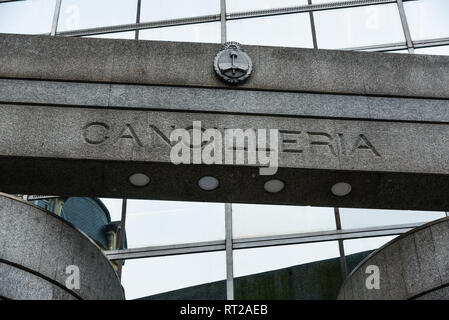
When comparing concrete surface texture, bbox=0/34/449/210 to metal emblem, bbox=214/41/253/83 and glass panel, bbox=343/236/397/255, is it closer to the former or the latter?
metal emblem, bbox=214/41/253/83

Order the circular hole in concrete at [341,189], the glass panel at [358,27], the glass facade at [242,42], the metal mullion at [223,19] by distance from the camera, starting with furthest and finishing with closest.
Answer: the metal mullion at [223,19], the glass panel at [358,27], the glass facade at [242,42], the circular hole in concrete at [341,189]

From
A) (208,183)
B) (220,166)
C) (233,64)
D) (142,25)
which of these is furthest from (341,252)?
(142,25)

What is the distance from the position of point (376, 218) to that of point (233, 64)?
498cm

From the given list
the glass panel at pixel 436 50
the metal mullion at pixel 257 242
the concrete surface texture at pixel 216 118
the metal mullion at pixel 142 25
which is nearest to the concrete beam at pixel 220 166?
the concrete surface texture at pixel 216 118

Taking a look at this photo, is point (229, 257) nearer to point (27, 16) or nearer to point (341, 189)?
point (341, 189)

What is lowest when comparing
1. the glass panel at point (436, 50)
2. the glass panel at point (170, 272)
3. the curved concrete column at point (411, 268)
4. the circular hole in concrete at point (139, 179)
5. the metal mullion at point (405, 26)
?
the curved concrete column at point (411, 268)

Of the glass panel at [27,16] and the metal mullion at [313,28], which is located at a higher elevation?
the glass panel at [27,16]

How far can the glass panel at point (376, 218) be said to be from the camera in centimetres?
1391

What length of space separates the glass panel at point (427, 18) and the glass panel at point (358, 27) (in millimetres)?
341

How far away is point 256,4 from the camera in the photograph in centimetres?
1817

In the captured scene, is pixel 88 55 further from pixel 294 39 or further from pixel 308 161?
pixel 294 39

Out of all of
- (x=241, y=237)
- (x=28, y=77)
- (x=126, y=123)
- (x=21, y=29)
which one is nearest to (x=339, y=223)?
(x=241, y=237)

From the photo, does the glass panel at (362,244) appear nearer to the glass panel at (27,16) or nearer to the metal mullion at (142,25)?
the metal mullion at (142,25)
